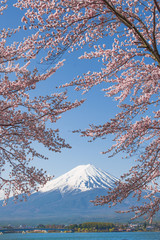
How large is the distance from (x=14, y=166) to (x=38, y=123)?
1659 mm

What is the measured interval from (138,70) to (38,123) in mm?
2770

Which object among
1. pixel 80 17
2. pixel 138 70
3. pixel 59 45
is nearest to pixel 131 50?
pixel 138 70

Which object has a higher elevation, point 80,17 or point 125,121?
point 80,17

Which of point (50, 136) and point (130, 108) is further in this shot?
point (50, 136)

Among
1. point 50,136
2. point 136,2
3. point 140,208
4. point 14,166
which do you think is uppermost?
point 136,2

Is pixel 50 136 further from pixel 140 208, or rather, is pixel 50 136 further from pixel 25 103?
pixel 140 208

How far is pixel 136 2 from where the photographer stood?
205 inches

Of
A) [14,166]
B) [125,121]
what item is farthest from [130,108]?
[14,166]

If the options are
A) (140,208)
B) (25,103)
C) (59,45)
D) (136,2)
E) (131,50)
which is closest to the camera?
(59,45)

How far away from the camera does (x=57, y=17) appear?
4.80 meters

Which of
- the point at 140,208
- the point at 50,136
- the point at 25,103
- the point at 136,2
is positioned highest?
the point at 136,2

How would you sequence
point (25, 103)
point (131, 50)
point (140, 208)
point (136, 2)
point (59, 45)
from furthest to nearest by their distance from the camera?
point (140, 208), point (25, 103), point (131, 50), point (136, 2), point (59, 45)

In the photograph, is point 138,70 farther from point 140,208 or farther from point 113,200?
point 140,208

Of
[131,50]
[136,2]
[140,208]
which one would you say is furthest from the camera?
[140,208]
